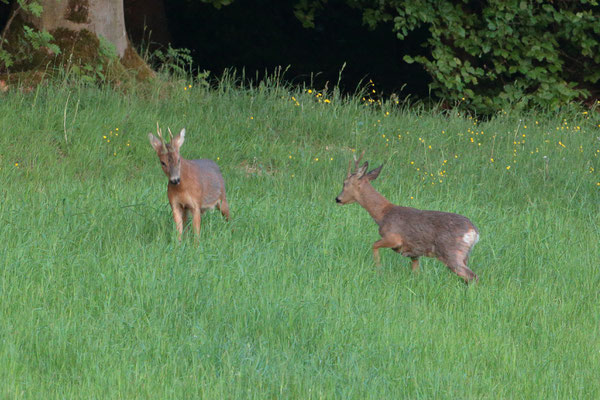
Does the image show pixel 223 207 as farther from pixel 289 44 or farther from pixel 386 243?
pixel 289 44

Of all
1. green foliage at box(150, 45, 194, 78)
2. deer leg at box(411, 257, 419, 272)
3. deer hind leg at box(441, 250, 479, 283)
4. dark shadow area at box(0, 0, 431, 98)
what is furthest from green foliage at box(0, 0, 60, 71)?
deer hind leg at box(441, 250, 479, 283)

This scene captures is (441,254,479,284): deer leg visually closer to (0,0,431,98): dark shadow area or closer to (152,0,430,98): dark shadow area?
(0,0,431,98): dark shadow area

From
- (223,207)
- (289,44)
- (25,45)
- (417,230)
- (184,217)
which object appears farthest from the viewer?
(289,44)

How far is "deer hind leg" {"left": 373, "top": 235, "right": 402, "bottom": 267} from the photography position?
24.2 ft

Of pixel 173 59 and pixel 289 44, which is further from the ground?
pixel 173 59

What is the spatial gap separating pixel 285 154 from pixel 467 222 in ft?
15.1

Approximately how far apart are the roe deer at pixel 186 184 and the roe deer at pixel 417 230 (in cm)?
124

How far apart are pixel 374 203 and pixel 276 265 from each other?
3.81ft

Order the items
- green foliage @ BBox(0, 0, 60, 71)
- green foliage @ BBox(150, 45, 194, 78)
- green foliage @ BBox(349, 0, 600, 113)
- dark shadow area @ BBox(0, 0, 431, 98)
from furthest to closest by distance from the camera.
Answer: dark shadow area @ BBox(0, 0, 431, 98), green foliage @ BBox(349, 0, 600, 113), green foliage @ BBox(150, 45, 194, 78), green foliage @ BBox(0, 0, 60, 71)

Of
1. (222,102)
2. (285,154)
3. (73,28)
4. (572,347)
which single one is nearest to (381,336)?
(572,347)

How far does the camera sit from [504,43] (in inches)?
594

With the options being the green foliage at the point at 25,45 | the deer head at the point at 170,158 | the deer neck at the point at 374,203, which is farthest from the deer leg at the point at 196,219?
the green foliage at the point at 25,45

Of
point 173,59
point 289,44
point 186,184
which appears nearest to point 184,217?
point 186,184

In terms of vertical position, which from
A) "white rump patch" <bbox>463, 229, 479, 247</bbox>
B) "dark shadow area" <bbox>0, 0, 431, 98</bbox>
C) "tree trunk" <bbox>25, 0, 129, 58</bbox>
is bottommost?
"dark shadow area" <bbox>0, 0, 431, 98</bbox>
